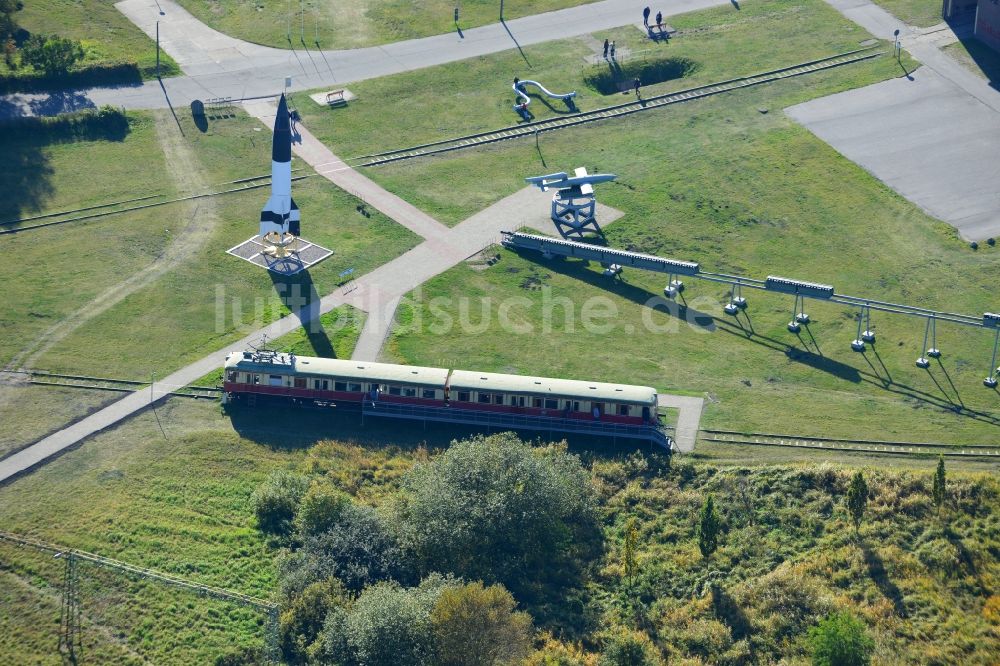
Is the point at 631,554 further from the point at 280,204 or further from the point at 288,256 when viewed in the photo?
the point at 280,204

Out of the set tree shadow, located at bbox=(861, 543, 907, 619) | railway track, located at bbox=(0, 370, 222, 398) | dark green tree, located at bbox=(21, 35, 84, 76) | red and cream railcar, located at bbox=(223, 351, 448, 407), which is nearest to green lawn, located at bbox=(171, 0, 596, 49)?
dark green tree, located at bbox=(21, 35, 84, 76)

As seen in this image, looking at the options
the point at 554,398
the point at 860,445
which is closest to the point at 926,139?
the point at 860,445

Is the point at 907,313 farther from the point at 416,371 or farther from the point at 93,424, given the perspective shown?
the point at 93,424

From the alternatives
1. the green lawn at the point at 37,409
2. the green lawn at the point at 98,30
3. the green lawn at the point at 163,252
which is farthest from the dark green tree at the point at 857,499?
the green lawn at the point at 98,30

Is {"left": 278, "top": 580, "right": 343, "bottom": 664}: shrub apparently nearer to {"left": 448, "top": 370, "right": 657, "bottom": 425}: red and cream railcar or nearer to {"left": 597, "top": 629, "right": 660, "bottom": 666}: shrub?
{"left": 597, "top": 629, "right": 660, "bottom": 666}: shrub

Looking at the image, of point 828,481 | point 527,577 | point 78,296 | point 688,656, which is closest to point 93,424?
point 78,296

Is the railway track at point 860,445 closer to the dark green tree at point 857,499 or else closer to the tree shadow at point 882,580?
the dark green tree at point 857,499
